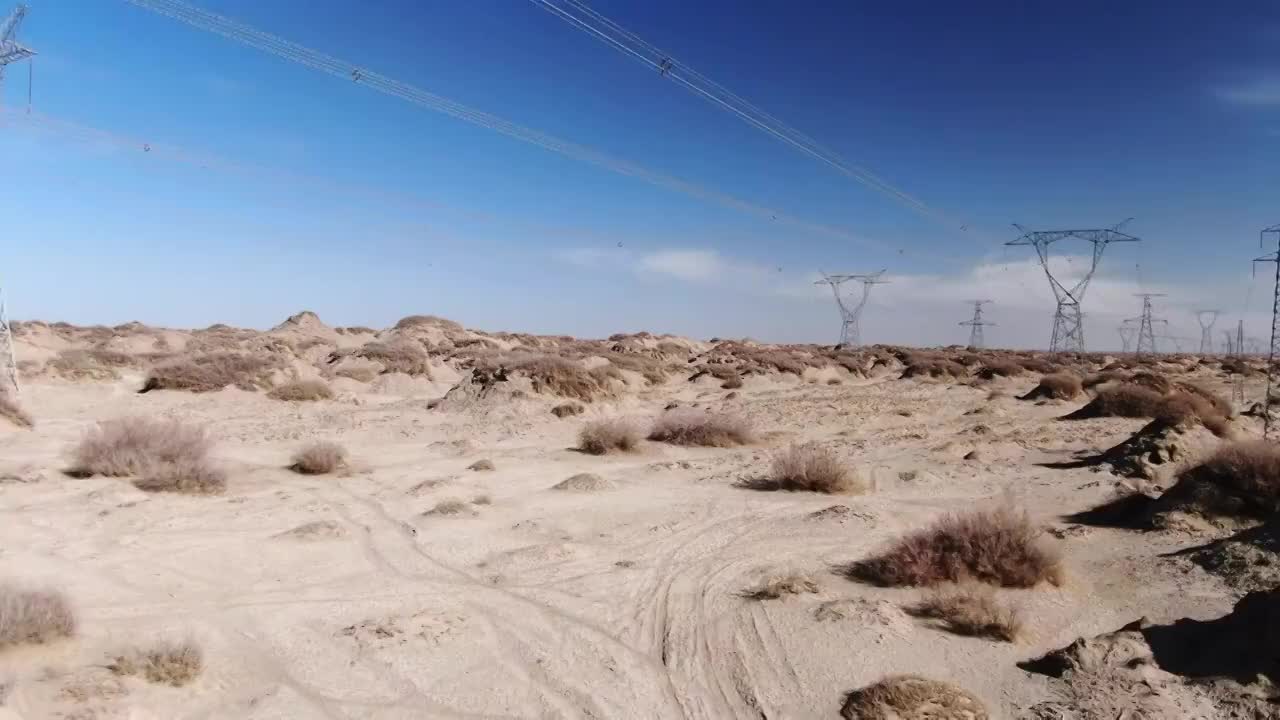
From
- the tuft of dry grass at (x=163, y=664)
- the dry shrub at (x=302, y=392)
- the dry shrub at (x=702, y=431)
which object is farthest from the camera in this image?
the dry shrub at (x=302, y=392)

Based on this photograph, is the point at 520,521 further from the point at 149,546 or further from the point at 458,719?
the point at 458,719

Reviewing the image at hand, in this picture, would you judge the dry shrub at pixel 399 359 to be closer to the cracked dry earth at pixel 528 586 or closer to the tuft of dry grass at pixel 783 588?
the cracked dry earth at pixel 528 586

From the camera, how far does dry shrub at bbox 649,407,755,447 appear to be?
1742 cm

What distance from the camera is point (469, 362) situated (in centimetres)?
3550

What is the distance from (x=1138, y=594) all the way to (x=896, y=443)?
394 inches

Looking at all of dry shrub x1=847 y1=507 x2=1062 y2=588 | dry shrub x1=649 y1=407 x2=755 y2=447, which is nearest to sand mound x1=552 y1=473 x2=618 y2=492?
dry shrub x1=649 y1=407 x2=755 y2=447

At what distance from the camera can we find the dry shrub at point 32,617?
5359 mm

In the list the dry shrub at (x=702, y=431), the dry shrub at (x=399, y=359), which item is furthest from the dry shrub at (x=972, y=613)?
the dry shrub at (x=399, y=359)

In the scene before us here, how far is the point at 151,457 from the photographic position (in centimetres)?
1180

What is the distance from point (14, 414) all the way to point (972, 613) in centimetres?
1961

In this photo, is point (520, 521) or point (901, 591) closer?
A: point (901, 591)

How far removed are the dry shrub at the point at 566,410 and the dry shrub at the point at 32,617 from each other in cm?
1588

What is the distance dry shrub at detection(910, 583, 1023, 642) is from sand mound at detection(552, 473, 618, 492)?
6.49 metres

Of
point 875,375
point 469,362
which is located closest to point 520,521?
point 469,362
